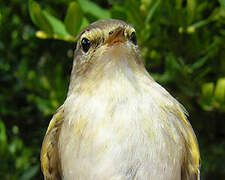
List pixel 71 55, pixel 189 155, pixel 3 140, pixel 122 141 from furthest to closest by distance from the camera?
1. pixel 71 55
2. pixel 3 140
3. pixel 189 155
4. pixel 122 141

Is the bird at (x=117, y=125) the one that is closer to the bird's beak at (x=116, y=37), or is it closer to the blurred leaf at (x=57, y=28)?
the bird's beak at (x=116, y=37)

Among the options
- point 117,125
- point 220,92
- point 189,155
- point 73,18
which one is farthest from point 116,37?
point 220,92

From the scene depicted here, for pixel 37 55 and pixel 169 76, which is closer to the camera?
pixel 169 76

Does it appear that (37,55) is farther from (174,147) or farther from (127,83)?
(174,147)

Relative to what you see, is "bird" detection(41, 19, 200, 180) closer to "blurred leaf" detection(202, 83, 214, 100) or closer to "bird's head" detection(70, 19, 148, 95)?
"bird's head" detection(70, 19, 148, 95)

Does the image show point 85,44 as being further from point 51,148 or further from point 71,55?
point 71,55

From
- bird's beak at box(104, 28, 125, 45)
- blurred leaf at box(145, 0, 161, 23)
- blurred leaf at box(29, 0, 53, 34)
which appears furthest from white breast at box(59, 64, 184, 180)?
blurred leaf at box(29, 0, 53, 34)

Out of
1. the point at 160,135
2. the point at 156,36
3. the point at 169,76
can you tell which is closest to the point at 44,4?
the point at 156,36
